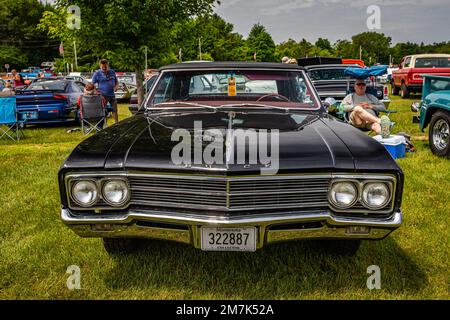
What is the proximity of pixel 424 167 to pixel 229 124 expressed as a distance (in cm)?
412

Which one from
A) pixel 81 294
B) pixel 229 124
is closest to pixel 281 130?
pixel 229 124

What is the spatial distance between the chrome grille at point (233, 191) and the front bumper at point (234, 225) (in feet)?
0.22

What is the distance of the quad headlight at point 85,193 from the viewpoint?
2580 millimetres

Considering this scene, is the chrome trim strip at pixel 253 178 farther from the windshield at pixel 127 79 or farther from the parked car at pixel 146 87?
the windshield at pixel 127 79

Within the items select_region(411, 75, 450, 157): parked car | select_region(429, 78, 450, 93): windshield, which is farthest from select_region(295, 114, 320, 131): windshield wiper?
select_region(429, 78, 450, 93): windshield

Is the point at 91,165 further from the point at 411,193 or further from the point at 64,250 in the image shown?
the point at 411,193

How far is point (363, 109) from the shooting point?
23.4ft

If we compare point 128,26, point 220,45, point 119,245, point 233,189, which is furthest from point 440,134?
point 220,45

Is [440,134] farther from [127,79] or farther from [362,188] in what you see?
[127,79]

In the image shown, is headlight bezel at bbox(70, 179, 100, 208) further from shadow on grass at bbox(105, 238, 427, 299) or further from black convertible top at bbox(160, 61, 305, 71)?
black convertible top at bbox(160, 61, 305, 71)

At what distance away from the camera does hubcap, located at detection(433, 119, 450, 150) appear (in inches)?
255

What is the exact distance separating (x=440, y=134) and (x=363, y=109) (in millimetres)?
1272

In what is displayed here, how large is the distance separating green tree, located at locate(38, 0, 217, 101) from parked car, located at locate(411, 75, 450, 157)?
5074 millimetres

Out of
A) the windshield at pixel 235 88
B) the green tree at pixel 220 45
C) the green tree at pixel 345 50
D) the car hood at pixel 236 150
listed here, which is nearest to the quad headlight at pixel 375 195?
the car hood at pixel 236 150
